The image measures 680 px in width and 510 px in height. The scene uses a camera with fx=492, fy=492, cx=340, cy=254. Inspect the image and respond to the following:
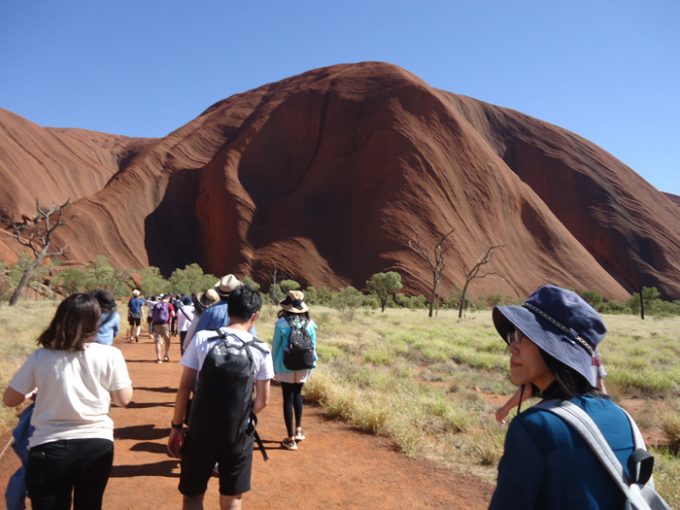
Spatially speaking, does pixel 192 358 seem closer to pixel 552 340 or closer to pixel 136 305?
→ pixel 552 340

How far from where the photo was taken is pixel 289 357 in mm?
5355

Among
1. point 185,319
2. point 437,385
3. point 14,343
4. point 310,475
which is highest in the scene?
point 185,319

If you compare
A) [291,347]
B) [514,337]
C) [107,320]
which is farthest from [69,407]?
[107,320]

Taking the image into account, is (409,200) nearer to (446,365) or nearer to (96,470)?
(446,365)

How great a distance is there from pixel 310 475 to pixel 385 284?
40.4 m

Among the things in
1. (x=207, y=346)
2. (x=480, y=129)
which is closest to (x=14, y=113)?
(x=480, y=129)

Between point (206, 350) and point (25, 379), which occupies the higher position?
point (206, 350)

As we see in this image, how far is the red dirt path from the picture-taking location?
450 cm

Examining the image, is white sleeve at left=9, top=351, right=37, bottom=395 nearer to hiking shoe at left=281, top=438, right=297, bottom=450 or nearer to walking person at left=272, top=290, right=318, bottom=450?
walking person at left=272, top=290, right=318, bottom=450

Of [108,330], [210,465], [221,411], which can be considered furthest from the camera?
[108,330]

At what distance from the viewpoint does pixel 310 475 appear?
5117mm

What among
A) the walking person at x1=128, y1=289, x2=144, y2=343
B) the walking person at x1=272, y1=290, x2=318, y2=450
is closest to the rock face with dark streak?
the walking person at x1=128, y1=289, x2=144, y2=343

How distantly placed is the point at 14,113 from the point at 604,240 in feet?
307

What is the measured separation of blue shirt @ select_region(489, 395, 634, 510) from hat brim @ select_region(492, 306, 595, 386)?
0.21m
